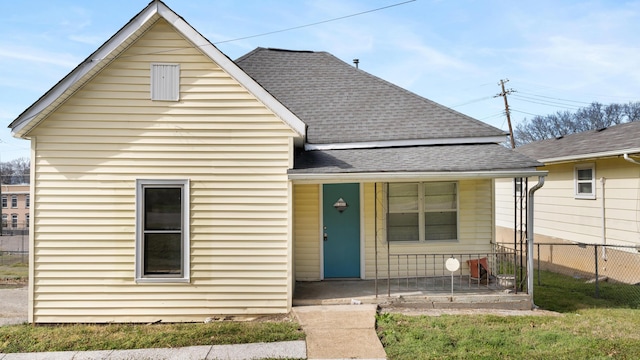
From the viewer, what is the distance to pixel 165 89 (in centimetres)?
716

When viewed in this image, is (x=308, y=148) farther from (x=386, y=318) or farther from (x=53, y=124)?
(x=53, y=124)

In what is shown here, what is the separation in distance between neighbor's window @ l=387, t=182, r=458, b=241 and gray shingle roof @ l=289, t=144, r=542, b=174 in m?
0.96

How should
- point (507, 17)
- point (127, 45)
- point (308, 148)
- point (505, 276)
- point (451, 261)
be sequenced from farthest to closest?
point (507, 17), point (308, 148), point (505, 276), point (451, 261), point (127, 45)

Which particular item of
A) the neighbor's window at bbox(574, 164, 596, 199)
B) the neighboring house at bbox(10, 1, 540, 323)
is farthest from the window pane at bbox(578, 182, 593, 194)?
the neighboring house at bbox(10, 1, 540, 323)

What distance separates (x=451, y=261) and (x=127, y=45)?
6.98 meters

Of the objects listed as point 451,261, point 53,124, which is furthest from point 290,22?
point 451,261

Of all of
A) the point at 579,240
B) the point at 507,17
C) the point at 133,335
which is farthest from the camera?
the point at 579,240

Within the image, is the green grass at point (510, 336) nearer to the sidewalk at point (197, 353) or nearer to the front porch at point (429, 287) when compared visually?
the front porch at point (429, 287)

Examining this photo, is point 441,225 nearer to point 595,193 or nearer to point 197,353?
point 595,193

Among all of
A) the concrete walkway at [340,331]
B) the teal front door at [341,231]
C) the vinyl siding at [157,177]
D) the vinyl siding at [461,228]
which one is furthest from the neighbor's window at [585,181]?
the vinyl siding at [157,177]

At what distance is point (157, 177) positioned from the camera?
23.5 feet

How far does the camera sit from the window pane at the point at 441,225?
9305mm

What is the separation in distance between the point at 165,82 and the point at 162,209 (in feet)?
7.39

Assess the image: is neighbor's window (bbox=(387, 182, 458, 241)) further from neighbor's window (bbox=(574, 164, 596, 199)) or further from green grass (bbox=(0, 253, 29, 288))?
green grass (bbox=(0, 253, 29, 288))
